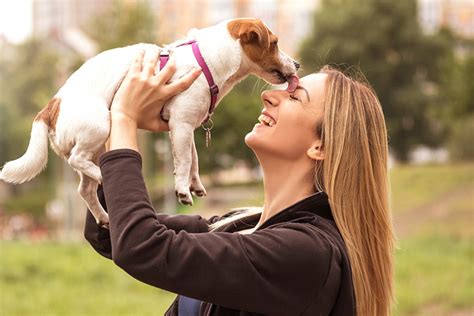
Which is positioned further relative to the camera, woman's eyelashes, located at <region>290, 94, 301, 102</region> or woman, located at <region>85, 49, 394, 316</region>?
woman's eyelashes, located at <region>290, 94, 301, 102</region>

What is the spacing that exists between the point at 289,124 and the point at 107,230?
0.41 m

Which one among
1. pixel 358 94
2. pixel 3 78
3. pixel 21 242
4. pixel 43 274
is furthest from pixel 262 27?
pixel 3 78

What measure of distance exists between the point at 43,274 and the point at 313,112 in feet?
24.0

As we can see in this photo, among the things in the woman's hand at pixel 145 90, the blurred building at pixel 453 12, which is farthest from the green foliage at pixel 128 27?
the blurred building at pixel 453 12

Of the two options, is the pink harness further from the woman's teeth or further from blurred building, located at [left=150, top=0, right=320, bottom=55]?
blurred building, located at [left=150, top=0, right=320, bottom=55]

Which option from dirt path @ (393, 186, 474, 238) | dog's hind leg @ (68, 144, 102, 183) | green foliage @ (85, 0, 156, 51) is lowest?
dirt path @ (393, 186, 474, 238)

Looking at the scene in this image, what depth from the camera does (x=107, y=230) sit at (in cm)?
149

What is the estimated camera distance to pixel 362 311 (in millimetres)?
1373

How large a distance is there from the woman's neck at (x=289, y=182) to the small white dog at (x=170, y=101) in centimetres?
15

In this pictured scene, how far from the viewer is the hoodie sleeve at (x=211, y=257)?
1.16 meters

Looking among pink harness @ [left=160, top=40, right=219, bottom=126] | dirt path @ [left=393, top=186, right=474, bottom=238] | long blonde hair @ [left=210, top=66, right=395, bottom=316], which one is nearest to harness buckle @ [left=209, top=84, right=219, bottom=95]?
pink harness @ [left=160, top=40, right=219, bottom=126]

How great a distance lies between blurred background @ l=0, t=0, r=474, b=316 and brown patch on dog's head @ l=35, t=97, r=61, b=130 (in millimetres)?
4852

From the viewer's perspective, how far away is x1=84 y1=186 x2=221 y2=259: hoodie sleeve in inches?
58.4

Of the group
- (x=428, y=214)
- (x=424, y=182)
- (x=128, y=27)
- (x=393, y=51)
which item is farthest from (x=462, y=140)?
(x=128, y=27)
